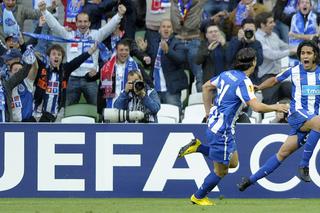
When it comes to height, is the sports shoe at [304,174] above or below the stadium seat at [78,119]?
below

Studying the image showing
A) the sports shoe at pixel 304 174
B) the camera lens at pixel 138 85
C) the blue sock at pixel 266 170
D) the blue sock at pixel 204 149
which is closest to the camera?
the blue sock at pixel 204 149

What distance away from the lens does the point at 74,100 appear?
16.1 m

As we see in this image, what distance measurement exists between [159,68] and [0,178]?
3.61 meters

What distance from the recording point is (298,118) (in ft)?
43.6

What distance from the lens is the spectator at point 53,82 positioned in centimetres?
1589

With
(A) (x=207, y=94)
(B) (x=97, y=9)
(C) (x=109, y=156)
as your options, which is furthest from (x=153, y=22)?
(A) (x=207, y=94)

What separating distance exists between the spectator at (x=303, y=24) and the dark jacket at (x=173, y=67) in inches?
74.4

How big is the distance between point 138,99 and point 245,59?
2.98 metres

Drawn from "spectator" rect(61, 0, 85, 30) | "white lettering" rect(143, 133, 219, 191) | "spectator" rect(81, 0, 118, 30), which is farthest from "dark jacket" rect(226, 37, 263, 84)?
"spectator" rect(61, 0, 85, 30)

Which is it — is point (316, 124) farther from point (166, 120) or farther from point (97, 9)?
point (97, 9)

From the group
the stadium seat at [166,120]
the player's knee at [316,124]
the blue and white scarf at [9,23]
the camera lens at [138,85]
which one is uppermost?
the blue and white scarf at [9,23]

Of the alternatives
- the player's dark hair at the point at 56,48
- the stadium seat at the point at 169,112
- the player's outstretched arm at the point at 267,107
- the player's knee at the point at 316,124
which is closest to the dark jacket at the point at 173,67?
the stadium seat at the point at 169,112

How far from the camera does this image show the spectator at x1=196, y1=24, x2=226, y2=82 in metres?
16.3
